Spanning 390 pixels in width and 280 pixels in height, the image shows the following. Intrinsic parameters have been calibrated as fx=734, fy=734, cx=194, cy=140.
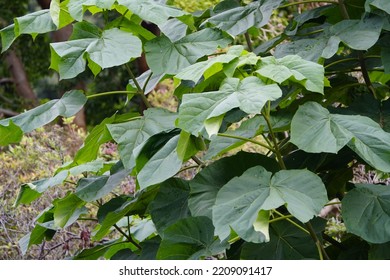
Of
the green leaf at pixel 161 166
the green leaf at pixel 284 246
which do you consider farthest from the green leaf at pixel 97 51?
the green leaf at pixel 284 246

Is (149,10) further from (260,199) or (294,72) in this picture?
(260,199)

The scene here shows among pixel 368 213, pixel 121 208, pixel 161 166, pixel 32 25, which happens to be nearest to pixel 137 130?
pixel 161 166

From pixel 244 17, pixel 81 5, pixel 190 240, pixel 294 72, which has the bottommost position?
pixel 190 240

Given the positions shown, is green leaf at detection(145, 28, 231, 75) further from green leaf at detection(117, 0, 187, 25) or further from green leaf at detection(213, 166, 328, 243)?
green leaf at detection(213, 166, 328, 243)

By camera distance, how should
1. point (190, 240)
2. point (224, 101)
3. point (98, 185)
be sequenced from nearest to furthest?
1. point (224, 101)
2. point (190, 240)
3. point (98, 185)

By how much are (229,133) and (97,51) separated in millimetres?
465

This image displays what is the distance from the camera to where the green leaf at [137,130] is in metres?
2.04

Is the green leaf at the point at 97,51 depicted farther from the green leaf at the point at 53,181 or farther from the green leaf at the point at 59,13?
the green leaf at the point at 53,181

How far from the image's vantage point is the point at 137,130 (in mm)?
2092

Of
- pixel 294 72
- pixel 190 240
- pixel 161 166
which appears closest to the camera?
pixel 294 72

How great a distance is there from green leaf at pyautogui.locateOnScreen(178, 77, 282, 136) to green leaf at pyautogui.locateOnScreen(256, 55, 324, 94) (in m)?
0.04

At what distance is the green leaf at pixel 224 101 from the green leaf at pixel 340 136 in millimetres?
163
